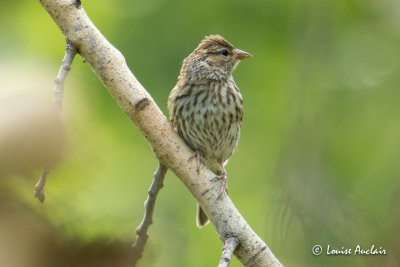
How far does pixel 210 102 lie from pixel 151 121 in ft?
5.47

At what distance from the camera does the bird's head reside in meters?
3.97

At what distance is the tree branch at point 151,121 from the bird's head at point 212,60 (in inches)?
68.0

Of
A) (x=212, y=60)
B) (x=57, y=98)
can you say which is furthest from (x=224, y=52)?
(x=57, y=98)

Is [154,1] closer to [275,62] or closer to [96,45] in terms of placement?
[275,62]

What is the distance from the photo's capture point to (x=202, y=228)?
12.5 feet

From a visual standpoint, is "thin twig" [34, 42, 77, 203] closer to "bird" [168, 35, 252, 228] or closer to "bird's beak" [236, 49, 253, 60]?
"bird" [168, 35, 252, 228]

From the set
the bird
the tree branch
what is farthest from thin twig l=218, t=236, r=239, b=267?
the bird

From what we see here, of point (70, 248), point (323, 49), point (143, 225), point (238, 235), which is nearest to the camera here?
point (70, 248)

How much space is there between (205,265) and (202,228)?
364 millimetres

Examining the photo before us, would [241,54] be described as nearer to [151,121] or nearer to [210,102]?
[210,102]

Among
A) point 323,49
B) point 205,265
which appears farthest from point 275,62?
point 205,265

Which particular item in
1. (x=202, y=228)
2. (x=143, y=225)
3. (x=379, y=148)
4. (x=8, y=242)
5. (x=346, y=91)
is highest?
(x=346, y=91)

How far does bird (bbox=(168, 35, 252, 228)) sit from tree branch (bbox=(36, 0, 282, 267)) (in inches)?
48.4

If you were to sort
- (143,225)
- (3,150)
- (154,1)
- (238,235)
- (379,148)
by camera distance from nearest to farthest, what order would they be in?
(3,150) → (143,225) → (238,235) → (379,148) → (154,1)
